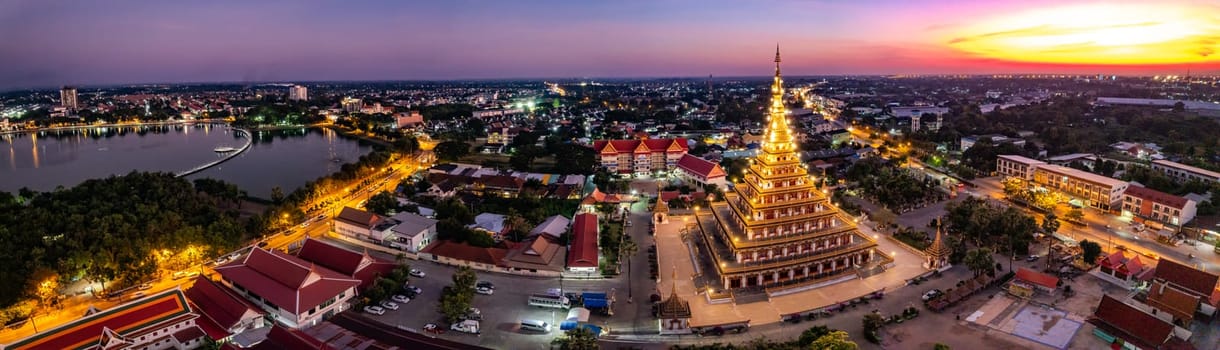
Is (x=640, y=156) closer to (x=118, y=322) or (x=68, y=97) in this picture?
(x=118, y=322)

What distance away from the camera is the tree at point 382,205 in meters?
29.4

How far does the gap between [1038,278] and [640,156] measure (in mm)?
25266

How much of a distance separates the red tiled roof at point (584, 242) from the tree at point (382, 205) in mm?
9868

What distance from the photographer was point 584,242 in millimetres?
23328

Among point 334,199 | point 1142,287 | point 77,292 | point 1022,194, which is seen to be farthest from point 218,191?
point 1022,194

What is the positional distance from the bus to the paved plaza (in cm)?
360

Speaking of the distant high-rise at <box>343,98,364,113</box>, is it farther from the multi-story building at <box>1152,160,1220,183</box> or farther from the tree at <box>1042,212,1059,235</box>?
the multi-story building at <box>1152,160,1220,183</box>

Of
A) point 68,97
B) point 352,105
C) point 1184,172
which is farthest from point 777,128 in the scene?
point 68,97

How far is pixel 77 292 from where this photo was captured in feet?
66.3

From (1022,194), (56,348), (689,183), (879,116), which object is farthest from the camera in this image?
(879,116)

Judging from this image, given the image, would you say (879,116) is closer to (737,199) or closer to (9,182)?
(737,199)

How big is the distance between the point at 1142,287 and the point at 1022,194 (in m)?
12.6

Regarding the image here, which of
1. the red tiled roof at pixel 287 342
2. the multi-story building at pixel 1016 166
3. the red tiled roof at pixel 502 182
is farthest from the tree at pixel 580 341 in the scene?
the multi-story building at pixel 1016 166

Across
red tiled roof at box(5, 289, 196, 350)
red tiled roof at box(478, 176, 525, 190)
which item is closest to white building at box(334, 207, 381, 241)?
red tiled roof at box(5, 289, 196, 350)
